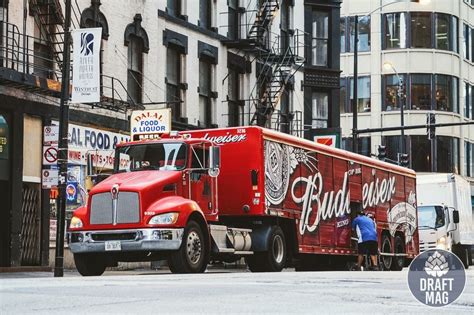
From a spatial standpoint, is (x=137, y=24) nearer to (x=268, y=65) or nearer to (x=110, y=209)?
(x=268, y=65)

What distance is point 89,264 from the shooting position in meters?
21.3

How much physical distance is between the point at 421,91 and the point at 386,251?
36.2 meters

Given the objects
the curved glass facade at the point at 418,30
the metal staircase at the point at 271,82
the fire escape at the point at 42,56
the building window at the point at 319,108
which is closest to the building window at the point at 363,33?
the curved glass facade at the point at 418,30

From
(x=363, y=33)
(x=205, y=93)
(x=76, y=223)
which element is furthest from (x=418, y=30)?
(x=76, y=223)

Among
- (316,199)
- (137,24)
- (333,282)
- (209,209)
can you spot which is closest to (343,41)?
(137,24)

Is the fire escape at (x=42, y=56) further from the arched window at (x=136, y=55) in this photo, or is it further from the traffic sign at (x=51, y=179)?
the traffic sign at (x=51, y=179)

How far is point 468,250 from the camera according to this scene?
39.9 metres

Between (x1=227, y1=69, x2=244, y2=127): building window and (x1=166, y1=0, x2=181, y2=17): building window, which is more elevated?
(x1=166, y1=0, x2=181, y2=17): building window

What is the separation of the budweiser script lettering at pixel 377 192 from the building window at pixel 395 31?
35.5 m

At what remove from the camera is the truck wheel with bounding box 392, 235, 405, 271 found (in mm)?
31500

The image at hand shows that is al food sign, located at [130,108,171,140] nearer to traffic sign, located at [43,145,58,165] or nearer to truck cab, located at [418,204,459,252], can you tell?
traffic sign, located at [43,145,58,165]

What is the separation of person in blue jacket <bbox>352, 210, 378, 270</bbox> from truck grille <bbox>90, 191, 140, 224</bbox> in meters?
9.15

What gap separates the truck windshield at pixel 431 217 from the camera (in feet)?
121

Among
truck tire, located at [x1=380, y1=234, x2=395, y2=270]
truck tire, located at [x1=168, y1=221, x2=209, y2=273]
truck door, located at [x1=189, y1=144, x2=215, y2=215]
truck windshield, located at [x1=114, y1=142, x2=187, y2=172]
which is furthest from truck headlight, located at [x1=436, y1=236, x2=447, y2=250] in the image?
truck windshield, located at [x1=114, y1=142, x2=187, y2=172]
